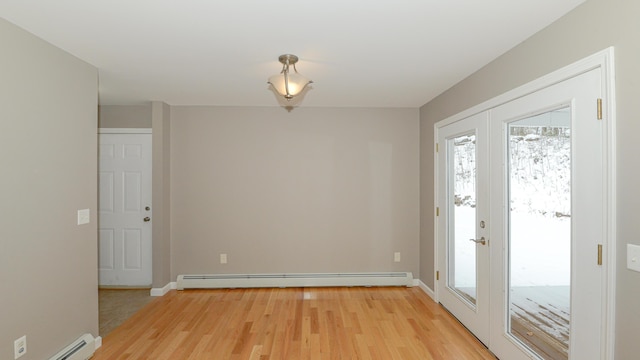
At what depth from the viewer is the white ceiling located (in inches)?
70.2

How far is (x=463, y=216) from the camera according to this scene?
3.17 m

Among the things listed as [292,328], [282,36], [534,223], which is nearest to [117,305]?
[292,328]

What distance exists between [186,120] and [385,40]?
3017 millimetres

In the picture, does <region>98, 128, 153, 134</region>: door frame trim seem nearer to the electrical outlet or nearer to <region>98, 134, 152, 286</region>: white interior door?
<region>98, 134, 152, 286</region>: white interior door

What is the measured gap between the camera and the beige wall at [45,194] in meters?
1.95

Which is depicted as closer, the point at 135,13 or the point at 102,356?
the point at 135,13

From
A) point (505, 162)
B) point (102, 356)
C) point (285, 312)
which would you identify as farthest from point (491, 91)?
point (102, 356)

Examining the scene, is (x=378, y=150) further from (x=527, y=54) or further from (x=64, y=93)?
(x=64, y=93)

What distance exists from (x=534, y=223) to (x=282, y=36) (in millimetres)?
2186

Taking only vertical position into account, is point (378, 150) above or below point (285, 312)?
above

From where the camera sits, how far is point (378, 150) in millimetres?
4285

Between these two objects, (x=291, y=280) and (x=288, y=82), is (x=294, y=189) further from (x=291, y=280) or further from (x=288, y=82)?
(x=288, y=82)

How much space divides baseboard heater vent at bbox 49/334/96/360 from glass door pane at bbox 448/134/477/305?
3376 millimetres

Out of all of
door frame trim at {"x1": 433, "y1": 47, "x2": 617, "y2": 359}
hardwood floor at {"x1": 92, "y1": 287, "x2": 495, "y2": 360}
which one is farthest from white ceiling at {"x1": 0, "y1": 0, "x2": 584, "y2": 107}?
hardwood floor at {"x1": 92, "y1": 287, "x2": 495, "y2": 360}
